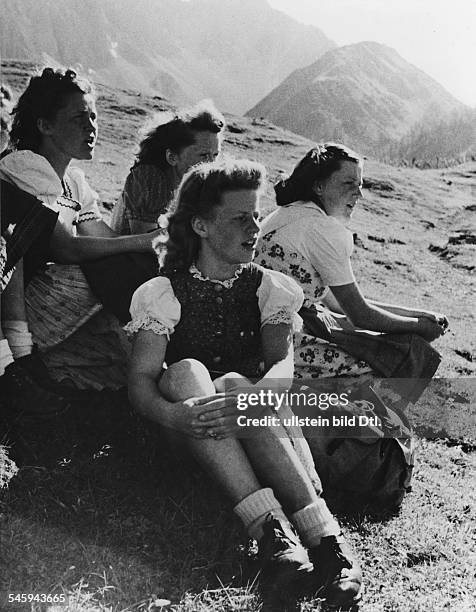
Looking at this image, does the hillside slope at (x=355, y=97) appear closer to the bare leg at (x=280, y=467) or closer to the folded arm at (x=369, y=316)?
the folded arm at (x=369, y=316)

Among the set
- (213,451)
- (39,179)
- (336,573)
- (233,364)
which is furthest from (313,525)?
(39,179)

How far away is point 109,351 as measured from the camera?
347 centimetres

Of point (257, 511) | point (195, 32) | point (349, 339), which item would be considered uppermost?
point (195, 32)

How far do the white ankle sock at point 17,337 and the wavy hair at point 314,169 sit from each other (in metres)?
1.48

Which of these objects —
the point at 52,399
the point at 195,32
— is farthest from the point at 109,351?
the point at 195,32

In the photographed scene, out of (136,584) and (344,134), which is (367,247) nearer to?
(344,134)

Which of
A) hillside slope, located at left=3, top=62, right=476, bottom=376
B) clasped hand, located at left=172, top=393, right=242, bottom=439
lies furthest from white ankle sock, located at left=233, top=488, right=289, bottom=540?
hillside slope, located at left=3, top=62, right=476, bottom=376

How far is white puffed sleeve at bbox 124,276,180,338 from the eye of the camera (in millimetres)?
2648

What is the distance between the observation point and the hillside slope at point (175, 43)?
5477mm

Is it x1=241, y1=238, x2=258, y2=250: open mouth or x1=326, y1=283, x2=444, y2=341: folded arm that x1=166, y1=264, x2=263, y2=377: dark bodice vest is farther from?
x1=326, y1=283, x2=444, y2=341: folded arm

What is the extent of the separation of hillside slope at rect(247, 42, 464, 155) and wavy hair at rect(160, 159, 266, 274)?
2.72 meters

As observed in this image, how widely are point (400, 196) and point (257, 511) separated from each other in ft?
34.3

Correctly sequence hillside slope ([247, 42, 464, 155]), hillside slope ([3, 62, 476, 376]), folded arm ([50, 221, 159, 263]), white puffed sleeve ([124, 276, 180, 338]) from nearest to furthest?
white puffed sleeve ([124, 276, 180, 338]), folded arm ([50, 221, 159, 263]), hillside slope ([247, 42, 464, 155]), hillside slope ([3, 62, 476, 376])

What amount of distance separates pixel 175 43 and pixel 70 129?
2863 millimetres
